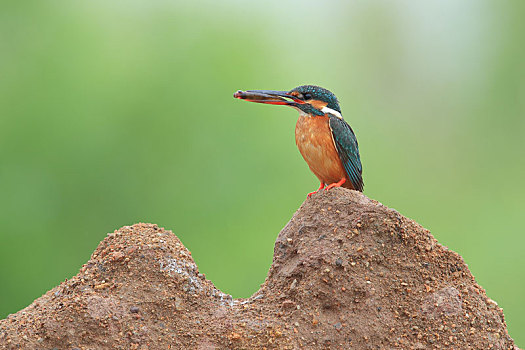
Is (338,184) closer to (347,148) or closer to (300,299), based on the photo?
(347,148)

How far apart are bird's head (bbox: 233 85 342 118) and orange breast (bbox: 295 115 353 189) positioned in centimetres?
9

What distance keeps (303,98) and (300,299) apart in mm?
1887

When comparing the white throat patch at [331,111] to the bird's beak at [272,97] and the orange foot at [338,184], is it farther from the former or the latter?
the orange foot at [338,184]

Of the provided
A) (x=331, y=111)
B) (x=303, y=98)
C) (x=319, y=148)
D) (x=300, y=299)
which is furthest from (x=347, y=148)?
(x=300, y=299)

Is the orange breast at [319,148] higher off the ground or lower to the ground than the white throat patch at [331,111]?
lower

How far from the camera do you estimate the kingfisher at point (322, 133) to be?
5250 millimetres

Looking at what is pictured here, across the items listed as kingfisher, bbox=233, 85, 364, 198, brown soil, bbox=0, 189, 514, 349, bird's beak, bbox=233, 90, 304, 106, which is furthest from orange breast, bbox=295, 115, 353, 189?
brown soil, bbox=0, 189, 514, 349

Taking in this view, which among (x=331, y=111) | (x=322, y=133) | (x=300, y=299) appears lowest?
(x=300, y=299)

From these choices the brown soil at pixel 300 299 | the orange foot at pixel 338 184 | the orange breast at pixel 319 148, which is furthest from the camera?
the orange breast at pixel 319 148

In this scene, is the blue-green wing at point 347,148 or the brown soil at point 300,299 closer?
the brown soil at point 300,299

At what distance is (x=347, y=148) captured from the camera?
5.27 m

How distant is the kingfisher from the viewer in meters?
5.25


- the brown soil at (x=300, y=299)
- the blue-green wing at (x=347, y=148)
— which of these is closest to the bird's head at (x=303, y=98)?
the blue-green wing at (x=347, y=148)

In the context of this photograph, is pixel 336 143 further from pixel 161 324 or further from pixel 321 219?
pixel 161 324
